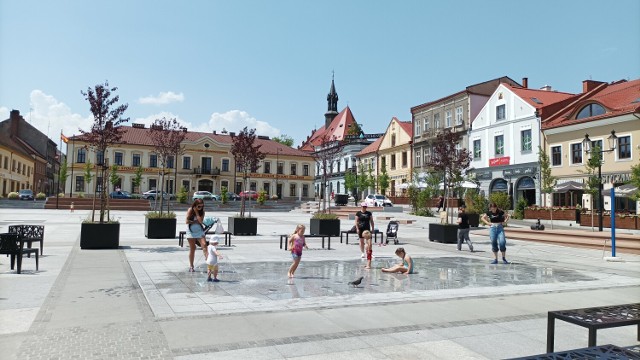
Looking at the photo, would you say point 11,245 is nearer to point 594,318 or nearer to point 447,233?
point 594,318

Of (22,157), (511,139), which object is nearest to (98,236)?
(511,139)

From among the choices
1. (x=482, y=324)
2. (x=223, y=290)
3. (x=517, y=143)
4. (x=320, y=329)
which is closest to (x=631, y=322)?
(x=482, y=324)

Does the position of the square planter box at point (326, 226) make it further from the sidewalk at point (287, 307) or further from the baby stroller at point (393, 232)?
the sidewalk at point (287, 307)

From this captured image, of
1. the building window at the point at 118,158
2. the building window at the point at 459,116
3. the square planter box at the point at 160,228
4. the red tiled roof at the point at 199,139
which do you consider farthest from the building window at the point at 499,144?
the building window at the point at 118,158

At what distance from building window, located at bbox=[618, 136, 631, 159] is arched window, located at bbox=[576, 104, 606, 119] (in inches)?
105

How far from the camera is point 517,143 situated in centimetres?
3938

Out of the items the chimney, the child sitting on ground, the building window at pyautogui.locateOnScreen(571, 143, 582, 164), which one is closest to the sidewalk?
the child sitting on ground

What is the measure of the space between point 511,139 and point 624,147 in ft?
32.6

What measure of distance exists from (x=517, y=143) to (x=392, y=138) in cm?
2147

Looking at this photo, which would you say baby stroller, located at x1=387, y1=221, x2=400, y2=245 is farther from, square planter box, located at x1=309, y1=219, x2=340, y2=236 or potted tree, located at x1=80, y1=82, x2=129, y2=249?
potted tree, located at x1=80, y1=82, x2=129, y2=249

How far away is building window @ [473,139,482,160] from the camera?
43719mm

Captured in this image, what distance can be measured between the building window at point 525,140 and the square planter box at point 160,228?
31663 millimetres

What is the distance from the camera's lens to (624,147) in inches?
1220

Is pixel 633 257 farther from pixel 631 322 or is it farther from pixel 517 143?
pixel 517 143
